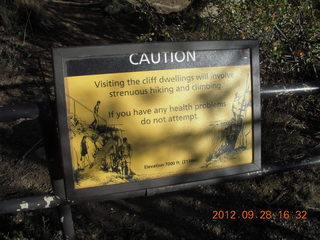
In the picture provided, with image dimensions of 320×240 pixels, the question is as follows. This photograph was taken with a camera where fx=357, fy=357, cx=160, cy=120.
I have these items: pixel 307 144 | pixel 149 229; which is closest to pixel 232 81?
pixel 149 229

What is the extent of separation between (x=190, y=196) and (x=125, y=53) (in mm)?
1894

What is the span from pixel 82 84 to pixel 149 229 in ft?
5.07

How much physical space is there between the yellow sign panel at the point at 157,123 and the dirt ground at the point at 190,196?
11.4 inches

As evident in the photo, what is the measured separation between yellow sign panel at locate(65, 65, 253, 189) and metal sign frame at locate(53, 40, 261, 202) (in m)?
0.03

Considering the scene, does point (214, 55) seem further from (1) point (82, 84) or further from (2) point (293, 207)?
(2) point (293, 207)

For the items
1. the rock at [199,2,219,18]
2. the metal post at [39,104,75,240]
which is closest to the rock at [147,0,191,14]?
the rock at [199,2,219,18]

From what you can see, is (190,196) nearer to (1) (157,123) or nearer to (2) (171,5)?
(1) (157,123)

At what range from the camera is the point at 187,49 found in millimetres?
1985

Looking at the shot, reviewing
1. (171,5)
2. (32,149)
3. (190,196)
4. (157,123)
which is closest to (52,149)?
(157,123)

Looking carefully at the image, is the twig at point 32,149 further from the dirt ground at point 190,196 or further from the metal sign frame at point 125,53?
the metal sign frame at point 125,53

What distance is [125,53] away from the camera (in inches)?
74.0
